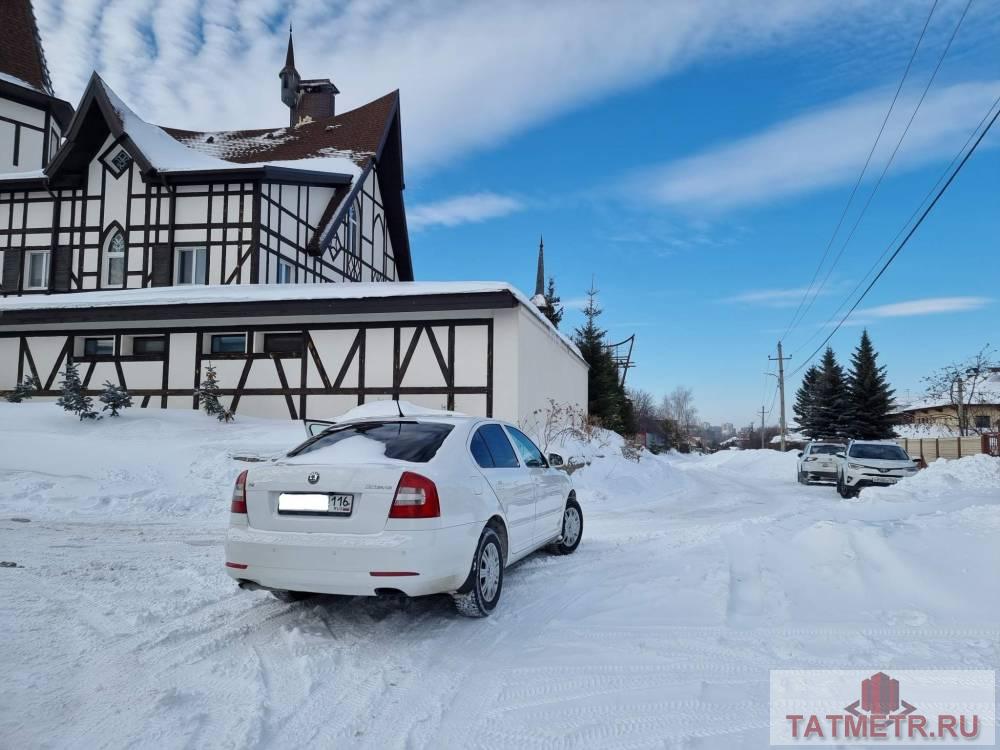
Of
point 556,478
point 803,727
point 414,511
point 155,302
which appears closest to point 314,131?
point 155,302

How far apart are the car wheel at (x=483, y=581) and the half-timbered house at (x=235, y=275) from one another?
9572 millimetres

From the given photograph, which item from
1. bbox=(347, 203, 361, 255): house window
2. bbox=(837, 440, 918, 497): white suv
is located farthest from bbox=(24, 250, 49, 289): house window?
bbox=(837, 440, 918, 497): white suv

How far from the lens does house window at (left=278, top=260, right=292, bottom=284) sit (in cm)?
2121

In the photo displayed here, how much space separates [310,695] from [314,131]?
1112 inches

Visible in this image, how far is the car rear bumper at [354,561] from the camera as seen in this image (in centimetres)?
398

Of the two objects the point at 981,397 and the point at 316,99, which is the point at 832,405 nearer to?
the point at 981,397

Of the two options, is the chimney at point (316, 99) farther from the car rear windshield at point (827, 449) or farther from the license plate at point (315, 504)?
the license plate at point (315, 504)

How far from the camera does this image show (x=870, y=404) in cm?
4262

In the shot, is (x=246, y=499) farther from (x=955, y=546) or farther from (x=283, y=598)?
(x=955, y=546)

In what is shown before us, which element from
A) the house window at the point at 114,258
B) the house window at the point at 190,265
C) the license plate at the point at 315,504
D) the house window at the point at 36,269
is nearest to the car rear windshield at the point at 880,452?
the license plate at the point at 315,504

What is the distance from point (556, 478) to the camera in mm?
6539

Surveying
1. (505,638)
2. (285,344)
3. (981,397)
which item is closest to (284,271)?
(285,344)

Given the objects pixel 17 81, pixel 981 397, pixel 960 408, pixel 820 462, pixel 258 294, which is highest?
pixel 17 81

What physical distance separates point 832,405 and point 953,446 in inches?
770
